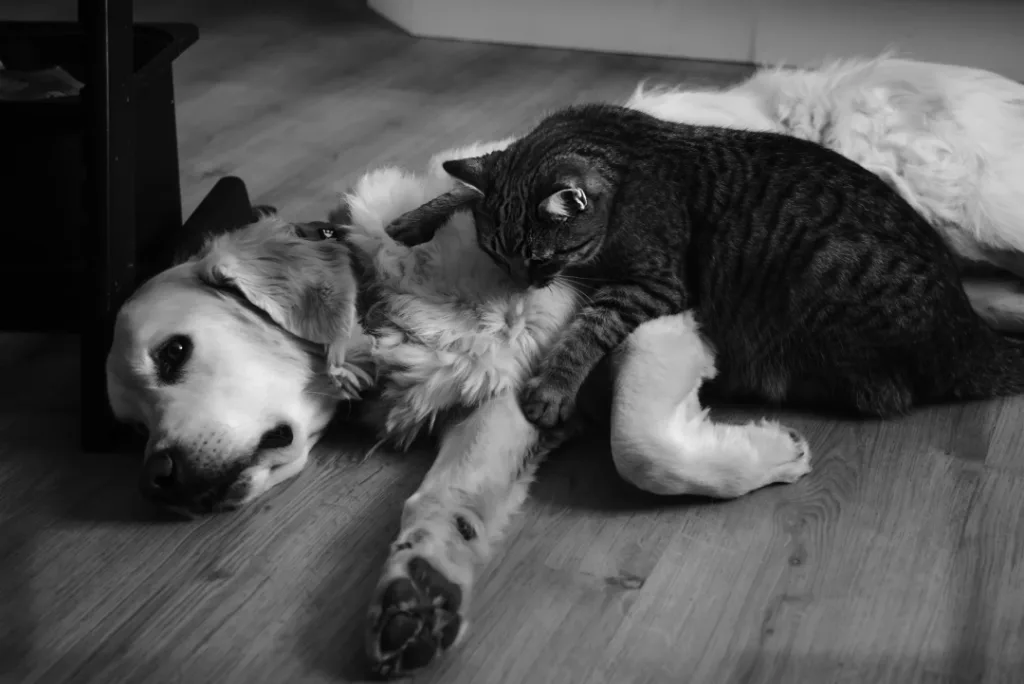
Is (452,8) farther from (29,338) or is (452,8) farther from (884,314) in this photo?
(884,314)

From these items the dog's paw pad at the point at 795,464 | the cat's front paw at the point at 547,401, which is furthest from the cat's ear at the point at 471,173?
the dog's paw pad at the point at 795,464

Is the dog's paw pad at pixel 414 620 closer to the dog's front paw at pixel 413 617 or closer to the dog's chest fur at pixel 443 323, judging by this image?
the dog's front paw at pixel 413 617

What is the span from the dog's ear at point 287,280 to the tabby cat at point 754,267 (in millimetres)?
210

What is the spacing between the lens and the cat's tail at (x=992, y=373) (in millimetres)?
1877

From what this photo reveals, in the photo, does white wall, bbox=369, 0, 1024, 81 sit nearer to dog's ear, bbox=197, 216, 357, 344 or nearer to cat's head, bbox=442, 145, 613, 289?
cat's head, bbox=442, 145, 613, 289

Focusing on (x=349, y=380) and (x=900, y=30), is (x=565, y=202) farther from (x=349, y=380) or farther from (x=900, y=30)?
(x=900, y=30)

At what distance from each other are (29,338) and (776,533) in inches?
68.1

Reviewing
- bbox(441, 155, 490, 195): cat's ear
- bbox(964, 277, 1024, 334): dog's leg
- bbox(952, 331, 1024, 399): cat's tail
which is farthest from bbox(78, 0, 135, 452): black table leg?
bbox(964, 277, 1024, 334): dog's leg

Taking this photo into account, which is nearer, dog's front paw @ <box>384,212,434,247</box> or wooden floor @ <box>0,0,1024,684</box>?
wooden floor @ <box>0,0,1024,684</box>

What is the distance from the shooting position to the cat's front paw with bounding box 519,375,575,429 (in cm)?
176

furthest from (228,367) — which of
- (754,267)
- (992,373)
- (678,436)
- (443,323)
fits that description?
Result: (992,373)

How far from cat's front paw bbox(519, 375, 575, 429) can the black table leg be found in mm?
766

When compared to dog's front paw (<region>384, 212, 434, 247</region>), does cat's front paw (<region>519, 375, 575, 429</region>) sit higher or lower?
lower

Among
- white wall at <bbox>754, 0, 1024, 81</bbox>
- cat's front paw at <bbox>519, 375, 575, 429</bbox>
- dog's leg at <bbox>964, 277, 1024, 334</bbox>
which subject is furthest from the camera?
white wall at <bbox>754, 0, 1024, 81</bbox>
